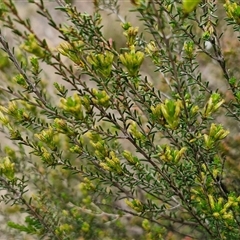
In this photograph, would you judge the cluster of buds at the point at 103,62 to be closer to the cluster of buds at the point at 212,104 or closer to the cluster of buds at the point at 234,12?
the cluster of buds at the point at 212,104

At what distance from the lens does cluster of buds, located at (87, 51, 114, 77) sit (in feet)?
4.20

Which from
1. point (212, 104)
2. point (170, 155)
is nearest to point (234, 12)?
point (212, 104)

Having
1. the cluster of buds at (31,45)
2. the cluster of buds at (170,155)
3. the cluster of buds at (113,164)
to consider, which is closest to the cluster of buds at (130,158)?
the cluster of buds at (113,164)

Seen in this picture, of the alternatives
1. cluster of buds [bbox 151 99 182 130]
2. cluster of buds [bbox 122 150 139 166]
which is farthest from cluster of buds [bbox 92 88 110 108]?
cluster of buds [bbox 122 150 139 166]

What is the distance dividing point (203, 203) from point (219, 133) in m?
0.51

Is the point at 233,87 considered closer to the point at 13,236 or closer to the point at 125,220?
the point at 13,236

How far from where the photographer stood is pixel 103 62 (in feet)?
4.23

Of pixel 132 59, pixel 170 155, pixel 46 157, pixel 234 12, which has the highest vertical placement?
pixel 234 12

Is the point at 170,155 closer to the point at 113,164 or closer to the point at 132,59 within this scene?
the point at 113,164

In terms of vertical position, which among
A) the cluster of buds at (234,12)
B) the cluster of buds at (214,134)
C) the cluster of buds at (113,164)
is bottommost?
the cluster of buds at (113,164)

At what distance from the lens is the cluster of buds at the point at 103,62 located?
1.28 meters

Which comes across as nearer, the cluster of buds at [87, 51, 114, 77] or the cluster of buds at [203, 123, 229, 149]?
the cluster of buds at [87, 51, 114, 77]

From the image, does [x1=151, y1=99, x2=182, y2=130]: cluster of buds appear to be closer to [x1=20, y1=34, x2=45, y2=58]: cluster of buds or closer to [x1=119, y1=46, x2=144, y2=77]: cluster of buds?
[x1=119, y1=46, x2=144, y2=77]: cluster of buds

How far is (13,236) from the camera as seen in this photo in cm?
294
